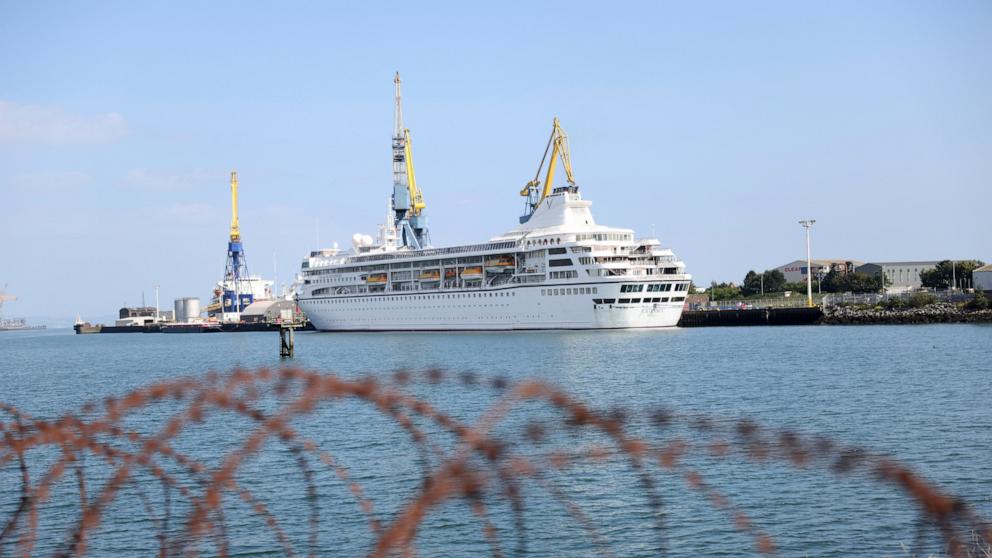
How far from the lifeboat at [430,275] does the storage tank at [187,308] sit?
86.7 meters

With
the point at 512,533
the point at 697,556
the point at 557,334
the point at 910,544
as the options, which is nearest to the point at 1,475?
the point at 512,533

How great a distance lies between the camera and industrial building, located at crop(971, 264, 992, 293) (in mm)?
96562

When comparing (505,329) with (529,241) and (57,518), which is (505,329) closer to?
(529,241)

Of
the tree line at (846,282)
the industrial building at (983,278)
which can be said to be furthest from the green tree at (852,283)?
the industrial building at (983,278)

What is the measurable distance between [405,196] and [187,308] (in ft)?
243

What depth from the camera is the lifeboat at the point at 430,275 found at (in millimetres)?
84562

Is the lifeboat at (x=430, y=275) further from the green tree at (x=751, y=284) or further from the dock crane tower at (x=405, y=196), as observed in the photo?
the green tree at (x=751, y=284)

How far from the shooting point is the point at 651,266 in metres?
72.1

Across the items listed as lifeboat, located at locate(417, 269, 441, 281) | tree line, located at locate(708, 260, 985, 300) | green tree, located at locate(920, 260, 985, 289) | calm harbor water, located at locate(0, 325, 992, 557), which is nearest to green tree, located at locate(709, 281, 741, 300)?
Answer: tree line, located at locate(708, 260, 985, 300)

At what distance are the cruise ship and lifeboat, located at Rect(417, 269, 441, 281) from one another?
0.11 m

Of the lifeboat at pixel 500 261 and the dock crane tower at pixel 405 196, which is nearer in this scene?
the lifeboat at pixel 500 261

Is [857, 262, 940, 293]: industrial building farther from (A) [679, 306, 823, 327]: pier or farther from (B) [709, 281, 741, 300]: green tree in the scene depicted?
(A) [679, 306, 823, 327]: pier

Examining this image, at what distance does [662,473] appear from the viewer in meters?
17.6

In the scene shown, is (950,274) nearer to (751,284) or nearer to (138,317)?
(751,284)
